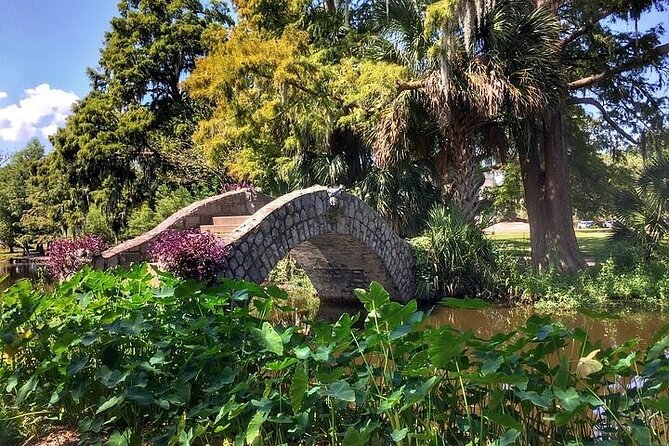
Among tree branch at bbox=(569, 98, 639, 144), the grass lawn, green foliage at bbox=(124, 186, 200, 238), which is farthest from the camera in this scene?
green foliage at bbox=(124, 186, 200, 238)

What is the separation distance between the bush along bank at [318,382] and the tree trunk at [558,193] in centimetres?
999

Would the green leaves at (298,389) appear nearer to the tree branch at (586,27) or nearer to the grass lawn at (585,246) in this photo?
the grass lawn at (585,246)

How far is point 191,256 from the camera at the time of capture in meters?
6.37

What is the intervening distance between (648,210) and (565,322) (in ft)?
14.4

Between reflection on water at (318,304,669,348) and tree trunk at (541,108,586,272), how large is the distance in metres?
2.43

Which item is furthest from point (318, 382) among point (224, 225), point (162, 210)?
point (162, 210)

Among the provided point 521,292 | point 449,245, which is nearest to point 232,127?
point 449,245

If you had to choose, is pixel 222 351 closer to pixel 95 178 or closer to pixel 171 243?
pixel 171 243

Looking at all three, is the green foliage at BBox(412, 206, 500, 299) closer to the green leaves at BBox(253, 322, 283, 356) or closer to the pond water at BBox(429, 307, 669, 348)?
the pond water at BBox(429, 307, 669, 348)

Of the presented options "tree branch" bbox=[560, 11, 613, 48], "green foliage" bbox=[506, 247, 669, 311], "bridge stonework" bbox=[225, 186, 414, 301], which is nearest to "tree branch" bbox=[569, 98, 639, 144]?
"tree branch" bbox=[560, 11, 613, 48]

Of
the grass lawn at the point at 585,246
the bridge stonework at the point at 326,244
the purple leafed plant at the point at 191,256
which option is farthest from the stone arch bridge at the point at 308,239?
the grass lawn at the point at 585,246

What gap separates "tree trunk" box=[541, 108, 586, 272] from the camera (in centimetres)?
1180

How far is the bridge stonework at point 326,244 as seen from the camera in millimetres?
7504

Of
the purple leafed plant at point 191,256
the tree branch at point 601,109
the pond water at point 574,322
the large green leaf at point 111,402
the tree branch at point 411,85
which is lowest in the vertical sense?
the pond water at point 574,322
